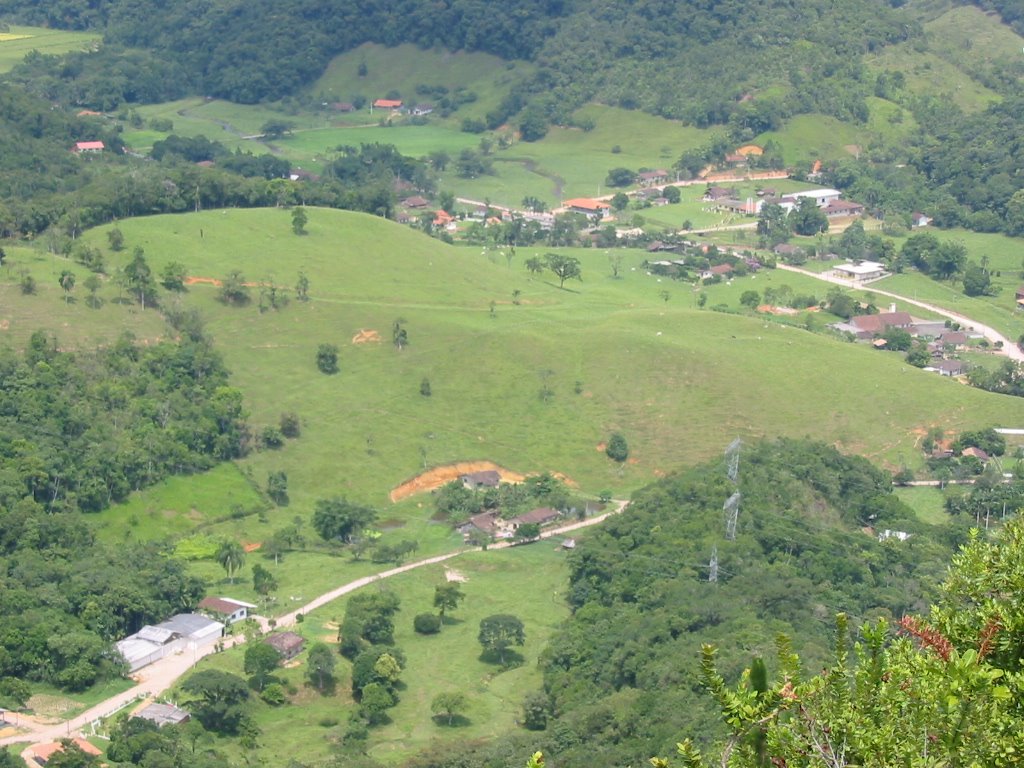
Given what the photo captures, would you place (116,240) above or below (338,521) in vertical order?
above

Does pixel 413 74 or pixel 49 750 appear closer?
pixel 49 750

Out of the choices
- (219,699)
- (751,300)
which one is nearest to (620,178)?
(751,300)

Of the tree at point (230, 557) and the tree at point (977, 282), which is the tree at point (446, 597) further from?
the tree at point (977, 282)

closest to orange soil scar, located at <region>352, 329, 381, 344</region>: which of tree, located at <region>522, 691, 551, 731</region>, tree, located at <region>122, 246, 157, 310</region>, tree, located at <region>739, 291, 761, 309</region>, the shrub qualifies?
tree, located at <region>122, 246, 157, 310</region>

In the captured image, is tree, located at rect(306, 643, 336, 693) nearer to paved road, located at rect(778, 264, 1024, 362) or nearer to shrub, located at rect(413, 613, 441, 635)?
shrub, located at rect(413, 613, 441, 635)

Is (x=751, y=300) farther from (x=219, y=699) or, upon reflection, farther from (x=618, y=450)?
(x=219, y=699)

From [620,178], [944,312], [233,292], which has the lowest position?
[944,312]

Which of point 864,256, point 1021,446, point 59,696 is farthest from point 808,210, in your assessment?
point 59,696
